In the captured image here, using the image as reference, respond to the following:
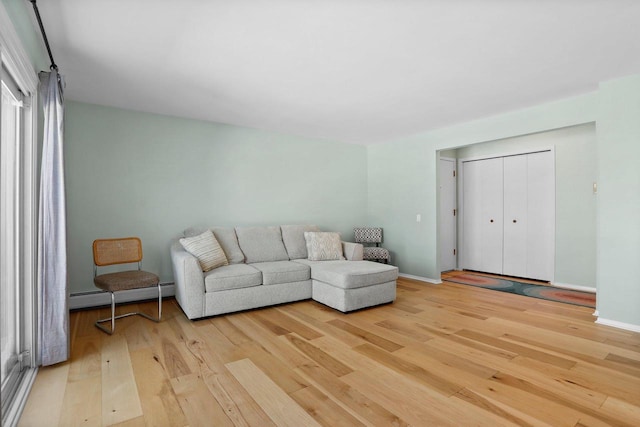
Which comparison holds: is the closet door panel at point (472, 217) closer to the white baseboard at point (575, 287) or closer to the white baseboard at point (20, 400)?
the white baseboard at point (575, 287)

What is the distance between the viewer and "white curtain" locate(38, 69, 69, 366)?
2371 millimetres

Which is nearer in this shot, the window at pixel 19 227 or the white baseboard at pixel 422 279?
the window at pixel 19 227

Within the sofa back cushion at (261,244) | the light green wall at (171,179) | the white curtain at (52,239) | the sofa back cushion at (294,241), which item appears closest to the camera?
the white curtain at (52,239)

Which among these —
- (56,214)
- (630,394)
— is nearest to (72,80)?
(56,214)

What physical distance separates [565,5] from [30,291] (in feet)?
13.2

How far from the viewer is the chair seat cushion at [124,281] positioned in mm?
3055

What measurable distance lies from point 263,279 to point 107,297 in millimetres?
1881

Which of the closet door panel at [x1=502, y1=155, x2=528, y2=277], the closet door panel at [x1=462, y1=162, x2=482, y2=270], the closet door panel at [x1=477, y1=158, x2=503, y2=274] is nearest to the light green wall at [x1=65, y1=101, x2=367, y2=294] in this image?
the closet door panel at [x1=462, y1=162, x2=482, y2=270]

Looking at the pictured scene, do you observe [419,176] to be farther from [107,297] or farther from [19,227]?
[19,227]

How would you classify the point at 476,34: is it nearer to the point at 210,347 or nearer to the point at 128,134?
the point at 210,347

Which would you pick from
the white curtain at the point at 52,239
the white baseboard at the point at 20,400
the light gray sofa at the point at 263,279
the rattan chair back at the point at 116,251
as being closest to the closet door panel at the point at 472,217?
the light gray sofa at the point at 263,279

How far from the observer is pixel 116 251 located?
3629 mm

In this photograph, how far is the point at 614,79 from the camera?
3.19 metres

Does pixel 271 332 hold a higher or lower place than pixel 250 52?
lower
